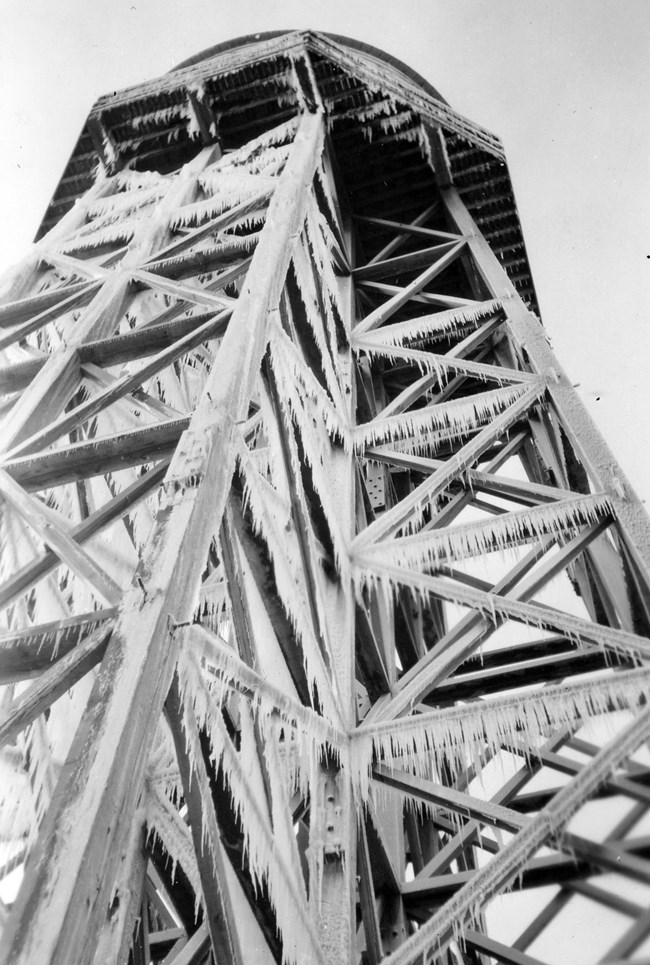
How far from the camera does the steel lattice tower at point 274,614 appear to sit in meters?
2.39

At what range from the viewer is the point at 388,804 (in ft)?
16.2

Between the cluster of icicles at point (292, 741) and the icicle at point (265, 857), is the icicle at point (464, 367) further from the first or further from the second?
the icicle at point (265, 857)

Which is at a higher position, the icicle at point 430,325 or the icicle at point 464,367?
the icicle at point 430,325

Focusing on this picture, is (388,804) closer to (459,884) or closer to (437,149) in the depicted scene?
(459,884)

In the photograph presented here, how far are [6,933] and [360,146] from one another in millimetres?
9184

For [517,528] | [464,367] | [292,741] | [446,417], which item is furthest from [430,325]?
[292,741]

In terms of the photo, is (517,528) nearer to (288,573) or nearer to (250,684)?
(288,573)

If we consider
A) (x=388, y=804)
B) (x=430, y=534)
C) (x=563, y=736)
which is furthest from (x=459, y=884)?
(x=430, y=534)

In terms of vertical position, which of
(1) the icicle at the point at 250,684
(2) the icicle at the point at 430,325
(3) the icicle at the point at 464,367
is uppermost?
(2) the icicle at the point at 430,325

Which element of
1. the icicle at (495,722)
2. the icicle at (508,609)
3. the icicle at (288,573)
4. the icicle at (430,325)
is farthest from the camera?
the icicle at (430,325)

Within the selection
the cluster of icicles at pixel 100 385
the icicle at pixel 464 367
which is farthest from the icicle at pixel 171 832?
the icicle at pixel 464 367

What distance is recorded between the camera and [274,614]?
11.8 feet

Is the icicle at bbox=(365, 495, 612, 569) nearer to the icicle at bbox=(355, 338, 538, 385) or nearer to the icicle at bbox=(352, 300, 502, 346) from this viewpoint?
the icicle at bbox=(355, 338, 538, 385)

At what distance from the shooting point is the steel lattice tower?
2.39 metres
